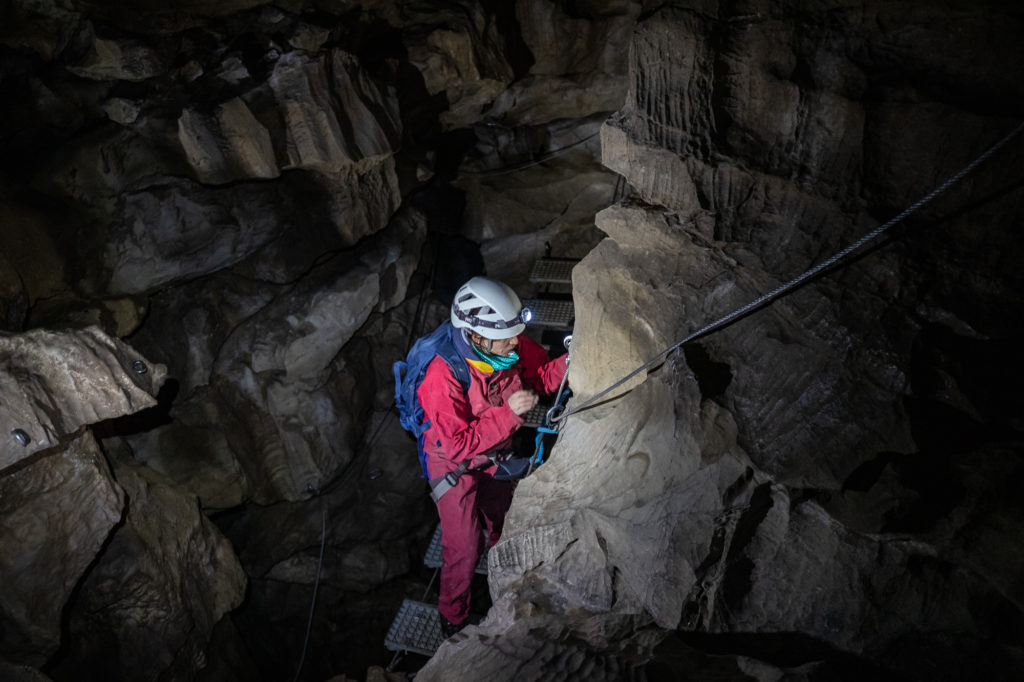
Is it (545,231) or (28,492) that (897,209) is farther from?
(545,231)

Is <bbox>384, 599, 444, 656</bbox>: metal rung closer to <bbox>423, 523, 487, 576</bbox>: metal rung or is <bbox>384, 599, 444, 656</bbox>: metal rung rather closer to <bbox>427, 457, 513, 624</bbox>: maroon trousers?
<bbox>427, 457, 513, 624</bbox>: maroon trousers

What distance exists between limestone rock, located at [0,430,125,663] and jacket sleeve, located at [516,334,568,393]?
10.1ft

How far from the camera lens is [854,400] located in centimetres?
233

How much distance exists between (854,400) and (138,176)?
5.53m

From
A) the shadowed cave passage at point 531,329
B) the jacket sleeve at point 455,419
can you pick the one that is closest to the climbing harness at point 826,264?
the shadowed cave passage at point 531,329

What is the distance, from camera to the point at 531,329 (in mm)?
6449

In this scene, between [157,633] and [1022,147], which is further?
[157,633]

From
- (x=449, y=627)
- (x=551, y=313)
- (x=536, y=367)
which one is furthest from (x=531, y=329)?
(x=449, y=627)

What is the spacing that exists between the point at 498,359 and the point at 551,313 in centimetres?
180

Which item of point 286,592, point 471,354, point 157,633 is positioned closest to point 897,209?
point 471,354

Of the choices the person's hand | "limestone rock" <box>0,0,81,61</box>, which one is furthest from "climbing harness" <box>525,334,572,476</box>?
"limestone rock" <box>0,0,81,61</box>

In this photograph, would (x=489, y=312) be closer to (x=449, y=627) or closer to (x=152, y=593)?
(x=449, y=627)

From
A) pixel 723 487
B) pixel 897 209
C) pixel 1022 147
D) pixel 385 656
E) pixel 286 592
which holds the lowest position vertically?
pixel 385 656

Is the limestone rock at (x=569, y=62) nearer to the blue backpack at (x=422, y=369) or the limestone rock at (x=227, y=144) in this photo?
the limestone rock at (x=227, y=144)
